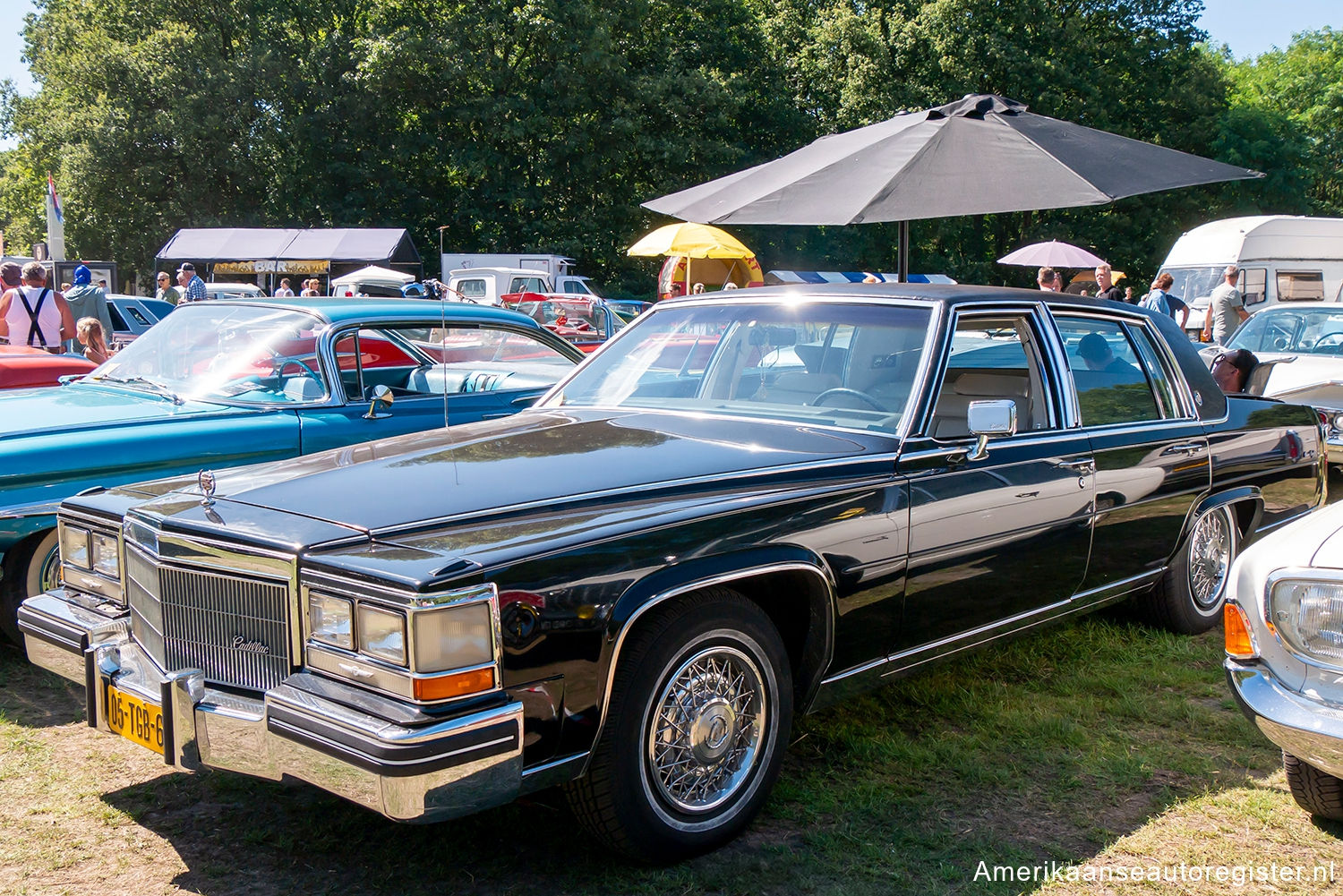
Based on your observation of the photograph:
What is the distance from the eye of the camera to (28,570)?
4422mm

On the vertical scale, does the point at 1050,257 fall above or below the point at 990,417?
above

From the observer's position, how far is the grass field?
3.00 metres

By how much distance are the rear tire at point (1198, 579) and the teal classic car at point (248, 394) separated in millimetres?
3323

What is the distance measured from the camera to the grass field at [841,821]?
3.00 metres

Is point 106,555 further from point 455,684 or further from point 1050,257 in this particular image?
point 1050,257

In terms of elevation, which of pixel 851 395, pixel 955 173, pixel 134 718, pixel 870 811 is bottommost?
pixel 870 811

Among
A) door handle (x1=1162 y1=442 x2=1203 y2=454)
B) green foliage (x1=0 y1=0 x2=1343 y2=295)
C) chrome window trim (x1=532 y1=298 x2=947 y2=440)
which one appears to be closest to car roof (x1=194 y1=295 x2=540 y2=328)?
chrome window trim (x1=532 y1=298 x2=947 y2=440)

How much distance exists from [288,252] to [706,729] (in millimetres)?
28201

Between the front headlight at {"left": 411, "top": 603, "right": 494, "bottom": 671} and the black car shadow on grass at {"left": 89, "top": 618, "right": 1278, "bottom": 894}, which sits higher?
the front headlight at {"left": 411, "top": 603, "right": 494, "bottom": 671}

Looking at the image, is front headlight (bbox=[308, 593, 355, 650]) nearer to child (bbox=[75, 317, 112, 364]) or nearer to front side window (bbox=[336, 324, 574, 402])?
front side window (bbox=[336, 324, 574, 402])

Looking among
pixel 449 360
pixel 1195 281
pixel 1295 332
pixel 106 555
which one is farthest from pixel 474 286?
pixel 106 555

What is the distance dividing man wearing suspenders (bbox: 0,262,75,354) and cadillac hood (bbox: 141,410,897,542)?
6761 mm

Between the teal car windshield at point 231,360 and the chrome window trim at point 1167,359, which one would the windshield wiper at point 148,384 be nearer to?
the teal car windshield at point 231,360

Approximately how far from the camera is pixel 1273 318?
34.0 ft
